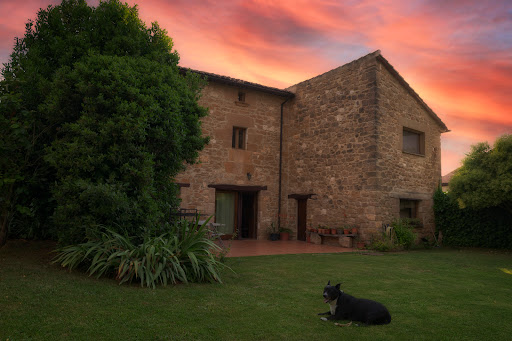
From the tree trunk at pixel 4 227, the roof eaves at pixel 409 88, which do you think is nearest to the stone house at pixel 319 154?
the roof eaves at pixel 409 88

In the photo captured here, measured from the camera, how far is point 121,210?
225 inches

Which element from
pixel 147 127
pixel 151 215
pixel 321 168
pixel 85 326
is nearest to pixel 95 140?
pixel 147 127

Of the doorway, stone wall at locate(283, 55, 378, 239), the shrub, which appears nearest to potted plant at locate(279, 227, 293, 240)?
stone wall at locate(283, 55, 378, 239)

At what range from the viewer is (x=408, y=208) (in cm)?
1341

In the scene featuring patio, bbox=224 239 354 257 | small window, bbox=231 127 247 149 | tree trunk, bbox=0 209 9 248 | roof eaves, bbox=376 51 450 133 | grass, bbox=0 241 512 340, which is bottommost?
patio, bbox=224 239 354 257

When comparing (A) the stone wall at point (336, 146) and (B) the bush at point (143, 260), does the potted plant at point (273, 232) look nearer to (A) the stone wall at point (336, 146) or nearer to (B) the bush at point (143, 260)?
(A) the stone wall at point (336, 146)

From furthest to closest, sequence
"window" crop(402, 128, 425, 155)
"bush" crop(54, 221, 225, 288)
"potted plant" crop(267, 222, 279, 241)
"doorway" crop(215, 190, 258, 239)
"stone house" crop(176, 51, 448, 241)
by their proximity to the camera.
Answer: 1. "potted plant" crop(267, 222, 279, 241)
2. "doorway" crop(215, 190, 258, 239)
3. "window" crop(402, 128, 425, 155)
4. "stone house" crop(176, 51, 448, 241)
5. "bush" crop(54, 221, 225, 288)

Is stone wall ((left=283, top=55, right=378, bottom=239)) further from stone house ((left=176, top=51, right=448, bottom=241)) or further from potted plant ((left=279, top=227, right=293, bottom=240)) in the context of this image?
potted plant ((left=279, top=227, right=293, bottom=240))

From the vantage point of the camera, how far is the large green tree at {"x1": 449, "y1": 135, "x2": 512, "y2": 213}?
1087 cm

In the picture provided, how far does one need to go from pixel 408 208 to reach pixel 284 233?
16.0 ft

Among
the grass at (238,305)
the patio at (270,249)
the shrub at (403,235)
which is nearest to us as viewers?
the grass at (238,305)

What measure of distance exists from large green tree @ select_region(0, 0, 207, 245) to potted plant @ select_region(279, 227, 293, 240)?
26.2ft

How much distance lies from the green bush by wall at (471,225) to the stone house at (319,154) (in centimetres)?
47

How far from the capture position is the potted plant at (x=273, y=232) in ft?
46.3
